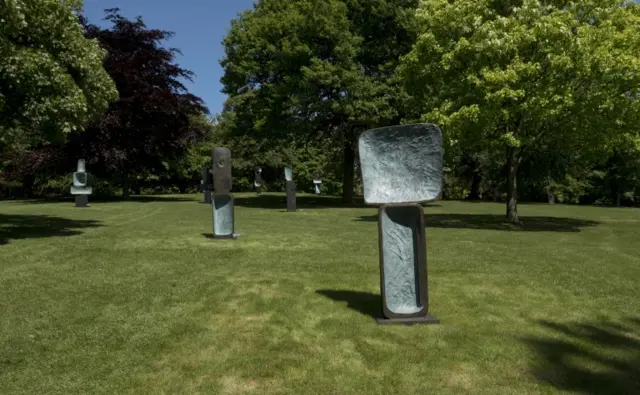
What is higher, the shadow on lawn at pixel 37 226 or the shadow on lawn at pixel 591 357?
the shadow on lawn at pixel 37 226

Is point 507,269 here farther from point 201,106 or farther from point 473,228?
point 201,106

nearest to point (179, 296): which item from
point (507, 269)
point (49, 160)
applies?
point (507, 269)

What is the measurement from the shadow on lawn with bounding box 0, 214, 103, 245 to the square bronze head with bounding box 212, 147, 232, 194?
421cm

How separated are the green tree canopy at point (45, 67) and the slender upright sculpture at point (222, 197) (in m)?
3.68

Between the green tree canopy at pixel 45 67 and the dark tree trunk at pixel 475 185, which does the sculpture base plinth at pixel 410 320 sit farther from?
the dark tree trunk at pixel 475 185

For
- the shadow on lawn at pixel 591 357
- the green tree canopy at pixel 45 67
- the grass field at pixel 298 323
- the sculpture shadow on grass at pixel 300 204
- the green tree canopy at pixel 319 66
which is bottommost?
the shadow on lawn at pixel 591 357

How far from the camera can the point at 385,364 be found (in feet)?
17.1

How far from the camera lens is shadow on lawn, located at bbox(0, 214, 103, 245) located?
13.4 m

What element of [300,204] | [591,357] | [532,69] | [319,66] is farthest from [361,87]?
[591,357]

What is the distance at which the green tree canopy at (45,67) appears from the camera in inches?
451

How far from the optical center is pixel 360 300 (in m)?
7.41

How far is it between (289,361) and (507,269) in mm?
5889

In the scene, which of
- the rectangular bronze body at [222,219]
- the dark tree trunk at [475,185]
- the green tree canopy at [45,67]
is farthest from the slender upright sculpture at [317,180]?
the green tree canopy at [45,67]

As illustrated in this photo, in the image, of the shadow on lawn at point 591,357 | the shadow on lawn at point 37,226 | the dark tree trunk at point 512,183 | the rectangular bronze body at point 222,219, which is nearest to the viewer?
the shadow on lawn at point 591,357
